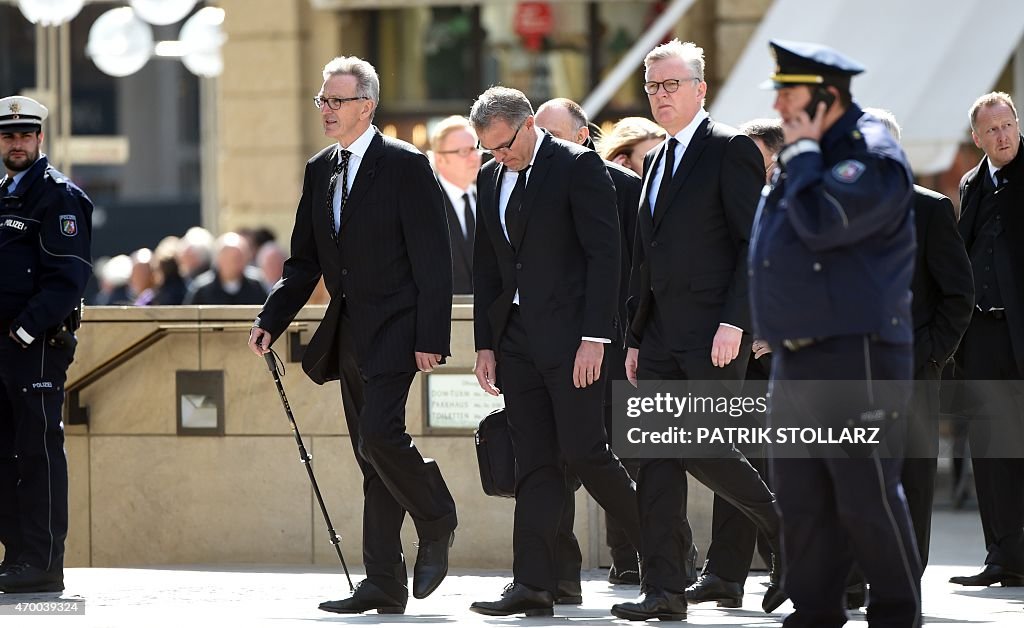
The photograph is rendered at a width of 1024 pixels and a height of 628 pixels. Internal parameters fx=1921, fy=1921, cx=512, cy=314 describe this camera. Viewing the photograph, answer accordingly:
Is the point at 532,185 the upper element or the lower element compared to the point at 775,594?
upper

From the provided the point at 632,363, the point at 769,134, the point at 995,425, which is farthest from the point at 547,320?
the point at 995,425

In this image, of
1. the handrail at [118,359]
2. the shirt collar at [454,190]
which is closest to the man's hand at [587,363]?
the handrail at [118,359]

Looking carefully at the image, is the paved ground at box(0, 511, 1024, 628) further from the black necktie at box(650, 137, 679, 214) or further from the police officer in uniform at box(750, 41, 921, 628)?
the black necktie at box(650, 137, 679, 214)

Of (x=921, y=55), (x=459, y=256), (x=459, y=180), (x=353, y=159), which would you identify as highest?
(x=921, y=55)

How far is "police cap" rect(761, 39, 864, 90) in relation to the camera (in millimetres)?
6027

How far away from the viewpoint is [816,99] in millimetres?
6059

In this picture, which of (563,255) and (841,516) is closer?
(841,516)

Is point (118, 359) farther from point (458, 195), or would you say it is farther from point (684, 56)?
point (684, 56)

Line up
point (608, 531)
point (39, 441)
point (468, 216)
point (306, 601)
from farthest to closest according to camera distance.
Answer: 1. point (468, 216)
2. point (608, 531)
3. point (39, 441)
4. point (306, 601)

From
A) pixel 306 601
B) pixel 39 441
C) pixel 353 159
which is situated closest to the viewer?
pixel 353 159

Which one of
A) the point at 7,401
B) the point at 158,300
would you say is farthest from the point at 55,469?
the point at 158,300

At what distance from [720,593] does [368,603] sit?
1.48 m

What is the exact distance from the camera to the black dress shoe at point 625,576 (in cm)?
916

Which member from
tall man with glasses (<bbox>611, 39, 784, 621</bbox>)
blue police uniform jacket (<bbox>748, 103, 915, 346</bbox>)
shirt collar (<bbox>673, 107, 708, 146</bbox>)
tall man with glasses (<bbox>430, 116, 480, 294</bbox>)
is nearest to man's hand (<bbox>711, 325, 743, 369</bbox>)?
tall man with glasses (<bbox>611, 39, 784, 621</bbox>)
